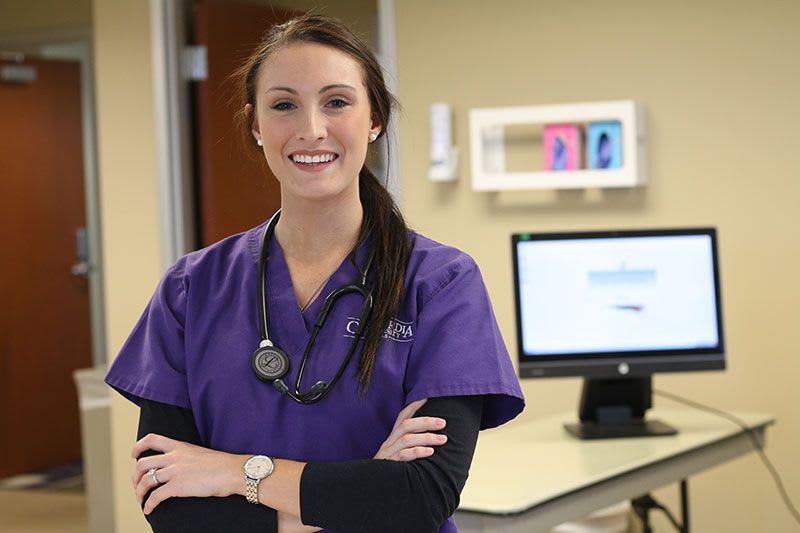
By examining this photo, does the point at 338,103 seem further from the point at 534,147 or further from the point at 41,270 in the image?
the point at 41,270

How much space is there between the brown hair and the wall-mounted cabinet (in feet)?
6.17

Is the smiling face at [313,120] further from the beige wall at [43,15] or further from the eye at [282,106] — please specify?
the beige wall at [43,15]

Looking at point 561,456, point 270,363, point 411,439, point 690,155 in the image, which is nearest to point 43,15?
point 690,155

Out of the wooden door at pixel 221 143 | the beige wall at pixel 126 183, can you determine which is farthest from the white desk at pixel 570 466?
the beige wall at pixel 126 183

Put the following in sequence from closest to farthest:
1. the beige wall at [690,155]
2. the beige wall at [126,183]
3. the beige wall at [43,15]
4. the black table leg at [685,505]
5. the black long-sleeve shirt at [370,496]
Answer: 1. the black long-sleeve shirt at [370,496]
2. the black table leg at [685,505]
3. the beige wall at [690,155]
4. the beige wall at [126,183]
5. the beige wall at [43,15]

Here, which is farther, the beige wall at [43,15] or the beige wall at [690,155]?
the beige wall at [43,15]

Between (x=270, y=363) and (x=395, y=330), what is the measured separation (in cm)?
16

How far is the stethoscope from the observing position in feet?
4.64

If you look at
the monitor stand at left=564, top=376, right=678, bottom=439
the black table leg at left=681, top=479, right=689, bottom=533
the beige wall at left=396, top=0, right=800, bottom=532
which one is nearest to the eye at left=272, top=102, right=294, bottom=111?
the monitor stand at left=564, top=376, right=678, bottom=439

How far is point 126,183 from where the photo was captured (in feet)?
13.3

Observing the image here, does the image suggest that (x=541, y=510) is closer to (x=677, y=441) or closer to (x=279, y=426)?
(x=677, y=441)

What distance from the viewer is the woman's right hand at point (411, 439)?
4.57ft

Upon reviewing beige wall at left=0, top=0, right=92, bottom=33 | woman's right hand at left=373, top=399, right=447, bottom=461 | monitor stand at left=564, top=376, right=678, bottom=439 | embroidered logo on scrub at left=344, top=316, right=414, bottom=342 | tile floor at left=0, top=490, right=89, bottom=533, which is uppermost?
beige wall at left=0, top=0, right=92, bottom=33

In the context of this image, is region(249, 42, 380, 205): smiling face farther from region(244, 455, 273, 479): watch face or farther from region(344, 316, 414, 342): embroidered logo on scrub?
region(244, 455, 273, 479): watch face
